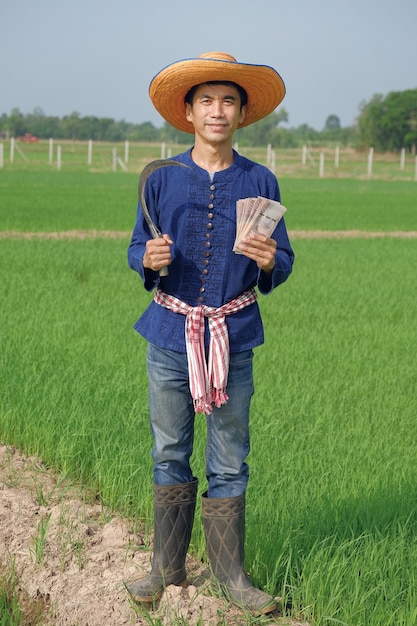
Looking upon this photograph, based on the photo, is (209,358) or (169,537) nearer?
(209,358)

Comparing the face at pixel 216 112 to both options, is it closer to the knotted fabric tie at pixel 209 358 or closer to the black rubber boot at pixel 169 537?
the knotted fabric tie at pixel 209 358

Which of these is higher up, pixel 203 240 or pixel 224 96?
pixel 224 96

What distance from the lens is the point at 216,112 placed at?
9.96 ft

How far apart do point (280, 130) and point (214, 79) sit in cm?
8845

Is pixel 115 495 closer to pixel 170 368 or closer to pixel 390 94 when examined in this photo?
pixel 170 368

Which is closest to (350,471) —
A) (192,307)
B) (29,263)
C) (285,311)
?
(192,307)

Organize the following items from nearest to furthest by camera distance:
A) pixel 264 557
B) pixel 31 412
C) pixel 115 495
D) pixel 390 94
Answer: pixel 264 557 → pixel 115 495 → pixel 31 412 → pixel 390 94

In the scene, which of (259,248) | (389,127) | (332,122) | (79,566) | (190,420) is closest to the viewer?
(259,248)

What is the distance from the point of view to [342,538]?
11.5 feet

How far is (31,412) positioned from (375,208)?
19.4 meters

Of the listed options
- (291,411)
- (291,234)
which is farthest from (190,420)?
(291,234)

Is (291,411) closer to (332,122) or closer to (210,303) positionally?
(210,303)

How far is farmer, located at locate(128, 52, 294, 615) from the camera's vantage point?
3.04 m

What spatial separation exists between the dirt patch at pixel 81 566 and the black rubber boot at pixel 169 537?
2.0 inches
